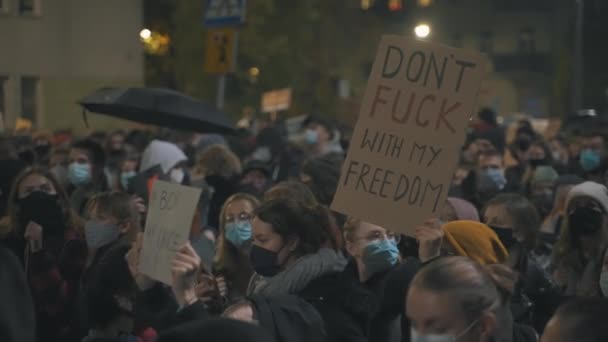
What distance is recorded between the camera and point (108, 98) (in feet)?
41.4

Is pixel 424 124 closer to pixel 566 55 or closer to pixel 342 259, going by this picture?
pixel 342 259

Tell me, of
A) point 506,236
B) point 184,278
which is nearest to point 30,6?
point 506,236

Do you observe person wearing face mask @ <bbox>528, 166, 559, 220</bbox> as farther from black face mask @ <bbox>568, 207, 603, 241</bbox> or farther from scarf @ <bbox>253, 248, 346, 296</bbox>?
scarf @ <bbox>253, 248, 346, 296</bbox>

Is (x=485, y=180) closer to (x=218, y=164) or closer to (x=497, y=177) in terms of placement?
(x=497, y=177)

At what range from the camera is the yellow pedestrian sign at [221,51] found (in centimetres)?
1652

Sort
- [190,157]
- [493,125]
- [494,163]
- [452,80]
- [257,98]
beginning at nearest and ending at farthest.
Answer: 1. [452,80]
2. [494,163]
3. [190,157]
4. [493,125]
5. [257,98]

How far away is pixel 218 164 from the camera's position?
497 inches

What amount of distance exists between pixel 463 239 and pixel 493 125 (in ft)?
42.5

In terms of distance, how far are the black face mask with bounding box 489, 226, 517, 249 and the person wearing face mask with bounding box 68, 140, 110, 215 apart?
5671 millimetres

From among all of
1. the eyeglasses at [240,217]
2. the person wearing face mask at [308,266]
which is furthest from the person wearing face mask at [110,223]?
the person wearing face mask at [308,266]

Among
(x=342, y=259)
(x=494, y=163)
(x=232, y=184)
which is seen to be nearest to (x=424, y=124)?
(x=342, y=259)

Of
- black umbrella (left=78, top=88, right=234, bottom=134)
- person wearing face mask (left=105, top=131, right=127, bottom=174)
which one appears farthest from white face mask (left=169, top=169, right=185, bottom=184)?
person wearing face mask (left=105, top=131, right=127, bottom=174)

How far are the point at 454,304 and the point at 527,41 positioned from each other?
282ft

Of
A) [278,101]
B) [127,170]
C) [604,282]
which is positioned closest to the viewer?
[604,282]
